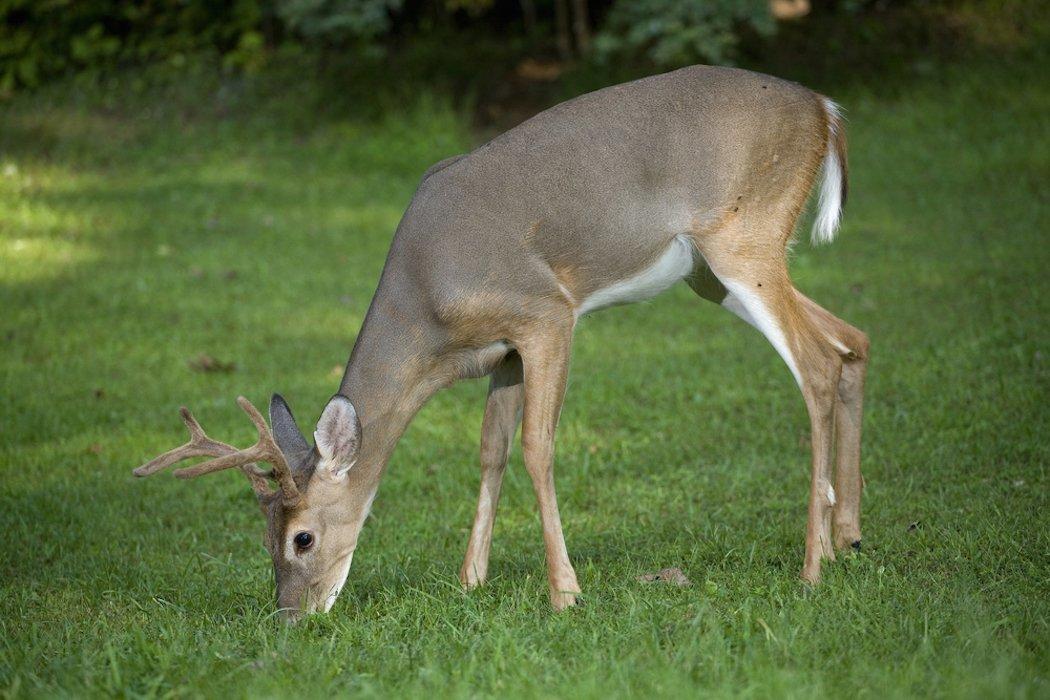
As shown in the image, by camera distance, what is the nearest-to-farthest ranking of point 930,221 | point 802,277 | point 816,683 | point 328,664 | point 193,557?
point 816,683
point 328,664
point 193,557
point 802,277
point 930,221

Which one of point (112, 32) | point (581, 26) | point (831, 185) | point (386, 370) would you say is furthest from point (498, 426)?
point (112, 32)

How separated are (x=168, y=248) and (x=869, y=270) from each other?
19.9ft

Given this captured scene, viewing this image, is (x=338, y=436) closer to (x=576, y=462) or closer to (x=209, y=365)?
(x=576, y=462)

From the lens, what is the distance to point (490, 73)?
15672 mm

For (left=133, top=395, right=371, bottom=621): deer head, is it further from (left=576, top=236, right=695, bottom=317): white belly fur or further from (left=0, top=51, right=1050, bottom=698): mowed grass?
(left=576, top=236, right=695, bottom=317): white belly fur

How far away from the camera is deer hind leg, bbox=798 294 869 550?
507 centimetres

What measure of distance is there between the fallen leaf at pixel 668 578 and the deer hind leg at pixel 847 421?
77cm

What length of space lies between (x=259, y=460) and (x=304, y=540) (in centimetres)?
35

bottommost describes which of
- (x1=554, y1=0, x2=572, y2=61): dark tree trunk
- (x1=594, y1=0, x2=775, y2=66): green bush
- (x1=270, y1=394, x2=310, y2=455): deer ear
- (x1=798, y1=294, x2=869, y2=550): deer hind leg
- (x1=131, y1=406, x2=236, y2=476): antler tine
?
(x1=554, y1=0, x2=572, y2=61): dark tree trunk

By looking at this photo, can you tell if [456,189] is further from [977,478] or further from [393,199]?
[393,199]

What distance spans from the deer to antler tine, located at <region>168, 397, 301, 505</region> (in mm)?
13

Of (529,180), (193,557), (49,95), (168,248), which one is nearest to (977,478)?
(529,180)

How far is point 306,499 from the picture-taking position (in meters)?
4.66

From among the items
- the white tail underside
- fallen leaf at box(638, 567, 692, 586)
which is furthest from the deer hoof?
the white tail underside
